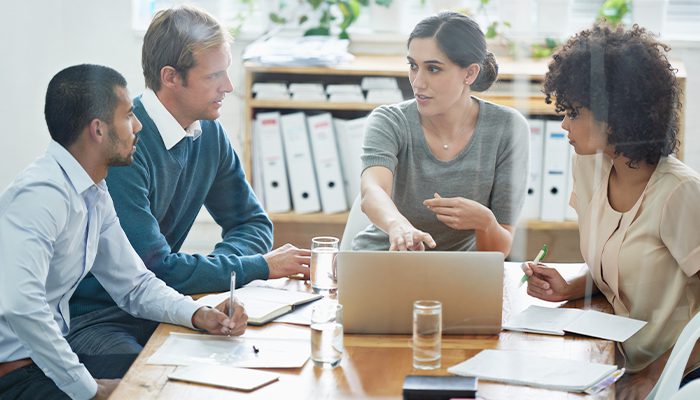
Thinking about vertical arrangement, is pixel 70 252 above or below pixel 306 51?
below

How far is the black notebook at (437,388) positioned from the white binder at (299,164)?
5.30 ft

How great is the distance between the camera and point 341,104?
9.44 ft

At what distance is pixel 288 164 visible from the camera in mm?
2869

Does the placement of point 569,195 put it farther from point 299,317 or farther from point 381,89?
point 299,317

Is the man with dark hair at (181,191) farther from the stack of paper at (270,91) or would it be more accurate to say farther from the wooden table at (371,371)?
the stack of paper at (270,91)

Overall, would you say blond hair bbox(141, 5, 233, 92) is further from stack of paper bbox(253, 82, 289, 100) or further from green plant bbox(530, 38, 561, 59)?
green plant bbox(530, 38, 561, 59)

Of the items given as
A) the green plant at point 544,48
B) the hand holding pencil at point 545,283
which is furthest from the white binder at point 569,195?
the hand holding pencil at point 545,283

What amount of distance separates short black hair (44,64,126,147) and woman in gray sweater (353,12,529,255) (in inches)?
24.4

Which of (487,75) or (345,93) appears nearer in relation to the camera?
(487,75)

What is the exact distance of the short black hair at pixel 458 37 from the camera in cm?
220

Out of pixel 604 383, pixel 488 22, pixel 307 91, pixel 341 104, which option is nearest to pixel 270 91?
pixel 307 91

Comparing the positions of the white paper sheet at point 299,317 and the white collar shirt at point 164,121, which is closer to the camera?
the white paper sheet at point 299,317

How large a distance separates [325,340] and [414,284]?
208 mm

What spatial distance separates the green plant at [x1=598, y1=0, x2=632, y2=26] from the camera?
219 centimetres
